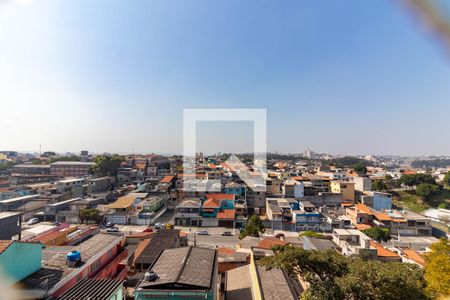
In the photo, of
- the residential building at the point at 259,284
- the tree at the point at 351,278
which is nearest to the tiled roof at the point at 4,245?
the tree at the point at 351,278

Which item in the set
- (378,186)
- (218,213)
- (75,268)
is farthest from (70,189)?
(378,186)

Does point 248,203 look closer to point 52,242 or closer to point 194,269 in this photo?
point 52,242

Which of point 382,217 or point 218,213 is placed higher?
point 218,213

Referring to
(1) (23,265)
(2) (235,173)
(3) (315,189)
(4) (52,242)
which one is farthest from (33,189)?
(3) (315,189)

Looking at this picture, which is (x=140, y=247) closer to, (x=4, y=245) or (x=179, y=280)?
(x=179, y=280)

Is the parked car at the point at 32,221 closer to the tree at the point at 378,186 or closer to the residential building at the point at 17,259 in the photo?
the residential building at the point at 17,259

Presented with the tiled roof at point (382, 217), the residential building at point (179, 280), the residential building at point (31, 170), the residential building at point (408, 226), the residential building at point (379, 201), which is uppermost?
the residential building at point (31, 170)
